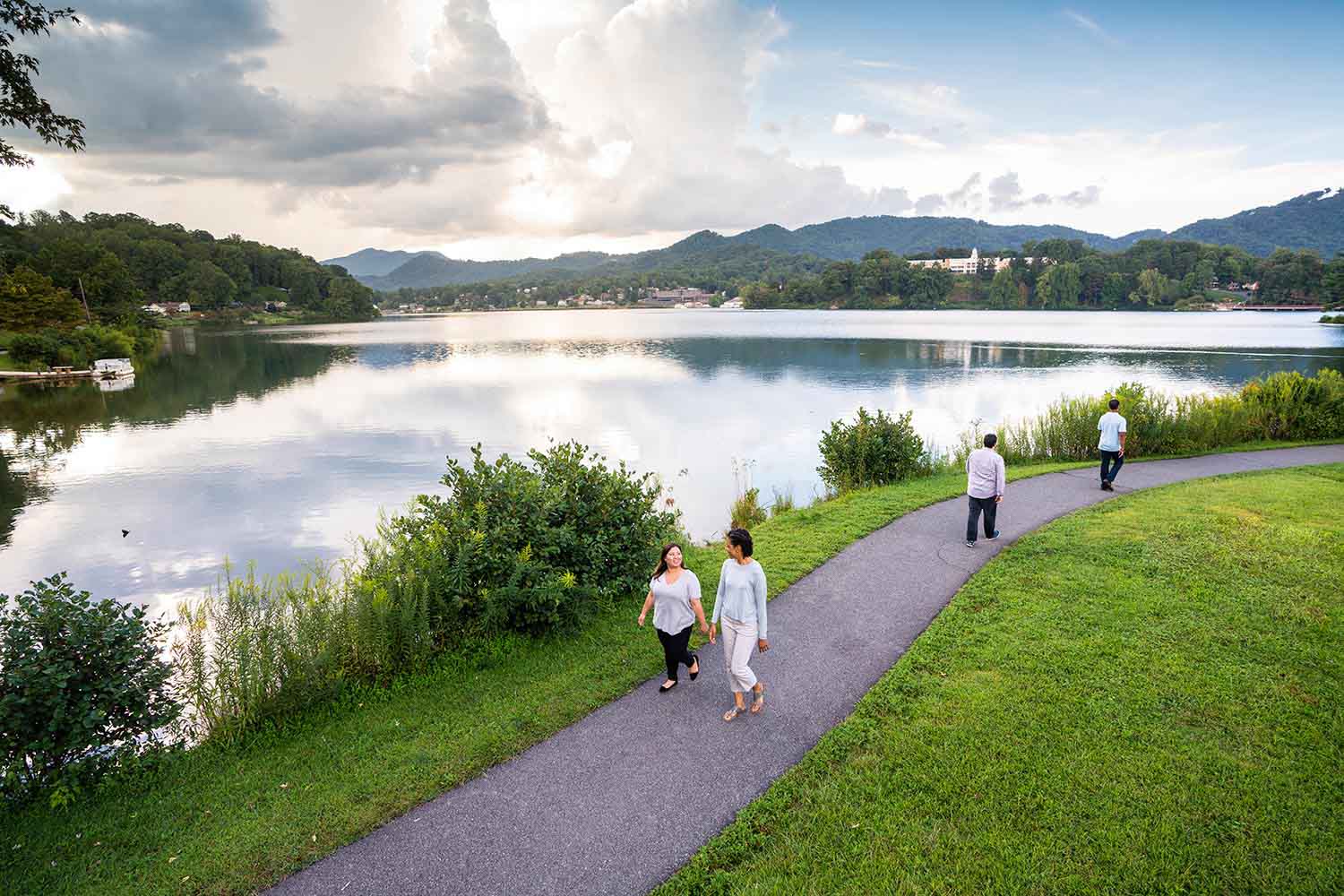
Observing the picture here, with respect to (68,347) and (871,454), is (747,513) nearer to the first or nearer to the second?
(871,454)

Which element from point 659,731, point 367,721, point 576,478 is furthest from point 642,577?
point 367,721

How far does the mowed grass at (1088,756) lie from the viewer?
4367 millimetres

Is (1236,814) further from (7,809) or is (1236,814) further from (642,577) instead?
(7,809)

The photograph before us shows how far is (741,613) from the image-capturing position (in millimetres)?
6168

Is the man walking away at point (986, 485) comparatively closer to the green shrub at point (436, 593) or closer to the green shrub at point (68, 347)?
the green shrub at point (436, 593)

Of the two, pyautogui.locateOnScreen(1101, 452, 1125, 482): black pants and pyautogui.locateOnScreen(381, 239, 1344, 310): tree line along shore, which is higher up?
pyautogui.locateOnScreen(381, 239, 1344, 310): tree line along shore

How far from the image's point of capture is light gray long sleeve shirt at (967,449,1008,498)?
10.5 metres

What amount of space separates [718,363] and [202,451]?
111 ft

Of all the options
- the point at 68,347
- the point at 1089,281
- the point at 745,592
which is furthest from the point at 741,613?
the point at 1089,281

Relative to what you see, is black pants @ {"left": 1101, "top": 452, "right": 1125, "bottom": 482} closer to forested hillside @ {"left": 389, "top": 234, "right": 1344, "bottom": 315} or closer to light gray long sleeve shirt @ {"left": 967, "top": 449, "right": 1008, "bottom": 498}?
light gray long sleeve shirt @ {"left": 967, "top": 449, "right": 1008, "bottom": 498}

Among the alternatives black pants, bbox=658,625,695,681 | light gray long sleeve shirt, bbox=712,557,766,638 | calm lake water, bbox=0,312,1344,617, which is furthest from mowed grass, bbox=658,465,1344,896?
calm lake water, bbox=0,312,1344,617

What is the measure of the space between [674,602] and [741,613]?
0.67 meters

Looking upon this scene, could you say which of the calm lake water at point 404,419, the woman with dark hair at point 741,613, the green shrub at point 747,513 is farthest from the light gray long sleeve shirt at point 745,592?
the calm lake water at point 404,419

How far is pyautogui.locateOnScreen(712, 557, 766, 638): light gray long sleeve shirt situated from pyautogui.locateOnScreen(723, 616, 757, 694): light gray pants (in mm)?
66
